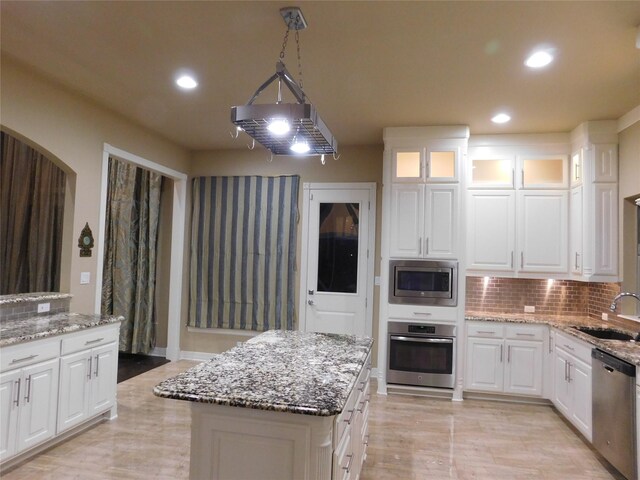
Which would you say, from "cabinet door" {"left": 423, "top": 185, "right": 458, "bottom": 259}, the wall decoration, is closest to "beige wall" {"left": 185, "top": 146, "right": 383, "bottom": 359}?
"cabinet door" {"left": 423, "top": 185, "right": 458, "bottom": 259}

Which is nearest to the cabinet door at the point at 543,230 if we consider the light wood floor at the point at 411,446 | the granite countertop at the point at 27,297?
the light wood floor at the point at 411,446

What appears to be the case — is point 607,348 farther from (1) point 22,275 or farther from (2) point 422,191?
(1) point 22,275

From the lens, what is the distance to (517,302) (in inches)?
183

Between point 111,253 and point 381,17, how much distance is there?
454cm

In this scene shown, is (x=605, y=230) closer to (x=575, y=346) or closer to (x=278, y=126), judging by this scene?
(x=575, y=346)

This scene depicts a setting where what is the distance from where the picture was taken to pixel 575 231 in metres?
4.18

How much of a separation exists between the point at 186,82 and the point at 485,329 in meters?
3.64

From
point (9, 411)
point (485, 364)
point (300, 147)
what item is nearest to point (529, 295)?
point (485, 364)

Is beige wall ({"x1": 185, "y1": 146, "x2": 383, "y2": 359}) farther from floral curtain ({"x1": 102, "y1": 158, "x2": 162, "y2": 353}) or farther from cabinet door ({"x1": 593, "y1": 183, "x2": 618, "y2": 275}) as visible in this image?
cabinet door ({"x1": 593, "y1": 183, "x2": 618, "y2": 275})

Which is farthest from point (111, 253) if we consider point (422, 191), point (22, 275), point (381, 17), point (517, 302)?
point (517, 302)

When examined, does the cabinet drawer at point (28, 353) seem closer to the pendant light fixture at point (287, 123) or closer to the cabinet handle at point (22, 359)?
the cabinet handle at point (22, 359)

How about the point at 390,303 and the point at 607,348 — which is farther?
the point at 390,303

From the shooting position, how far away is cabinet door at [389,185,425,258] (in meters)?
4.33

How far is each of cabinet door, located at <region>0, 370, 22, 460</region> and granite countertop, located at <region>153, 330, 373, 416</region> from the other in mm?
1379
